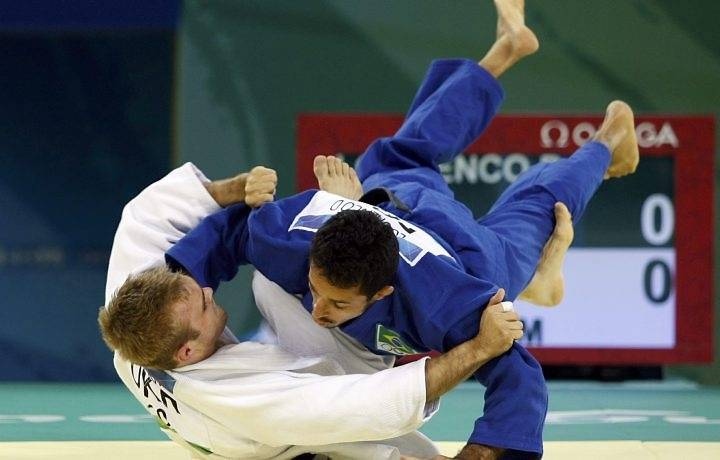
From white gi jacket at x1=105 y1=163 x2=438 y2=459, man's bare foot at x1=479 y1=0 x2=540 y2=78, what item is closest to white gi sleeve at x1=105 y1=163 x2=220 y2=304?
white gi jacket at x1=105 y1=163 x2=438 y2=459

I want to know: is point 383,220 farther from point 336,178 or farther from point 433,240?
point 336,178

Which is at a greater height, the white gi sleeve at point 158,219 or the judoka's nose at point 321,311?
the white gi sleeve at point 158,219

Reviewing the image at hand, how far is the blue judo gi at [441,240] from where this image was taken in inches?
110

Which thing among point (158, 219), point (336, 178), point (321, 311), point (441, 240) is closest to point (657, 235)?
point (336, 178)

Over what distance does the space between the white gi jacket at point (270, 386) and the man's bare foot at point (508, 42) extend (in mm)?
1234

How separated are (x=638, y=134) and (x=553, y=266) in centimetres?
247

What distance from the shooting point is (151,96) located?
21.9 feet

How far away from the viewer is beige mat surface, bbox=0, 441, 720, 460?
3.53 metres

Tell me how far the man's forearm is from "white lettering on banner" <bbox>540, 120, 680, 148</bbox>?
11.2 feet

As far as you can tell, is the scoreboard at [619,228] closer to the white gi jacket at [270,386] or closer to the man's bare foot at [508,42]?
the man's bare foot at [508,42]

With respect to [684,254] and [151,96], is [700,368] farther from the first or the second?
[151,96]

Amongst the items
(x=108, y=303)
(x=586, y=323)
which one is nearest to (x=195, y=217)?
(x=108, y=303)

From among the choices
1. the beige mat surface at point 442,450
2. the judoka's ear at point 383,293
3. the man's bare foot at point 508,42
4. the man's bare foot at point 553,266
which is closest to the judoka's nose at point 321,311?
the judoka's ear at point 383,293

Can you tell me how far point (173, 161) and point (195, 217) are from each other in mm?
3213
